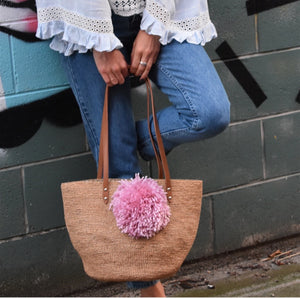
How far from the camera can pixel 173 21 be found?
212cm

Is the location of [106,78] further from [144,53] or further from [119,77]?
[144,53]

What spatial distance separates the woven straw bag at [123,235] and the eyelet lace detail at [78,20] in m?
0.47

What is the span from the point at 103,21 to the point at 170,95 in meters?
0.38

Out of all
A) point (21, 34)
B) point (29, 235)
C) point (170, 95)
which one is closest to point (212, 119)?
point (170, 95)

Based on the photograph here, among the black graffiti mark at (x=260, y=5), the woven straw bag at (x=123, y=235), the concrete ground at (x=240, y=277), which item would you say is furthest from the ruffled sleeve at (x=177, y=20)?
the concrete ground at (x=240, y=277)

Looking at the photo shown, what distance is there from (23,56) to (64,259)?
965 millimetres

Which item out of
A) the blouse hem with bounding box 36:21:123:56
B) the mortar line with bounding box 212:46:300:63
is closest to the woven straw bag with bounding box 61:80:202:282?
the blouse hem with bounding box 36:21:123:56

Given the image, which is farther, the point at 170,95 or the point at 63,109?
the point at 63,109

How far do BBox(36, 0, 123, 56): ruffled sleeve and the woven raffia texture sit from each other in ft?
1.60

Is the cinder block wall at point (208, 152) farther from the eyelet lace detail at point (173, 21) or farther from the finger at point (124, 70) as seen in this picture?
the eyelet lace detail at point (173, 21)

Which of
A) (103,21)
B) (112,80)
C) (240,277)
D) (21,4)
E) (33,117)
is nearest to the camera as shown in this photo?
(103,21)

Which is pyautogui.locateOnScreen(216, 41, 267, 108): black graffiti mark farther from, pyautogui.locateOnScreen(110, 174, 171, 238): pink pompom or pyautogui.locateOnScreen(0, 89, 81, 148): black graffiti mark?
pyautogui.locateOnScreen(110, 174, 171, 238): pink pompom

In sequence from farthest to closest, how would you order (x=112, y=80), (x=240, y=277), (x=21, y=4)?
(x=240, y=277), (x=21, y=4), (x=112, y=80)

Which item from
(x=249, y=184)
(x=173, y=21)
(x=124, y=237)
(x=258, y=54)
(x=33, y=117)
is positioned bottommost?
(x=249, y=184)
